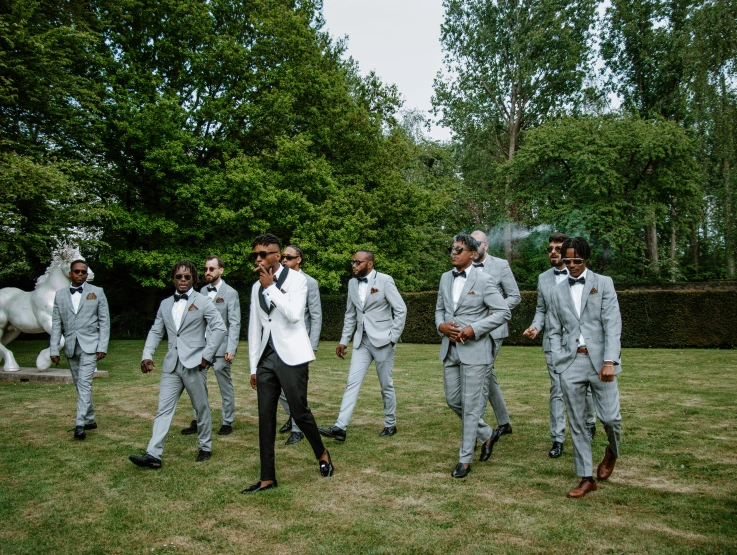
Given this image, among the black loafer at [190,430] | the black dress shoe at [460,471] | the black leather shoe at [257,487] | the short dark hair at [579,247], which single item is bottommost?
the black loafer at [190,430]

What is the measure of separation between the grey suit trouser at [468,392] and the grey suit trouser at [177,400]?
8.19ft

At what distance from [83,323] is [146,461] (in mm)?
2598

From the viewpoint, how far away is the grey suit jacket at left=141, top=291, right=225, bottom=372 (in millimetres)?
5746

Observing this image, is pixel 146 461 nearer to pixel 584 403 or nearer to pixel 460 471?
pixel 460 471

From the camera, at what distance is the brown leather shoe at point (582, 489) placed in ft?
14.4

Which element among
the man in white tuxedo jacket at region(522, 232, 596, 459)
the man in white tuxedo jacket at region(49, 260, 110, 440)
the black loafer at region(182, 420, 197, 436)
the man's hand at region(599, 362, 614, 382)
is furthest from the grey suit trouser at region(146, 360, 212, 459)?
the man's hand at region(599, 362, 614, 382)

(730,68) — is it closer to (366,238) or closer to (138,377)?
(366,238)

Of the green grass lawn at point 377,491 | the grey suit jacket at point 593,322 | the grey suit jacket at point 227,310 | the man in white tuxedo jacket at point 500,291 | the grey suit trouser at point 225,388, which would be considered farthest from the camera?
the grey suit jacket at point 227,310

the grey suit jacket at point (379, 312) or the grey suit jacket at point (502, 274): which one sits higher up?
the grey suit jacket at point (502, 274)

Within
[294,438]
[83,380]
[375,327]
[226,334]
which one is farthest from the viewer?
[226,334]

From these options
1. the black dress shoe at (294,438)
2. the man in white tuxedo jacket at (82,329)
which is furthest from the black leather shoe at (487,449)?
the man in white tuxedo jacket at (82,329)

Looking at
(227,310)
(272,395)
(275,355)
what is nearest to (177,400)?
(272,395)

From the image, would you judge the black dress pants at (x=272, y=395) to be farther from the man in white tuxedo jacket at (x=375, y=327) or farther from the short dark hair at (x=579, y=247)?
the short dark hair at (x=579, y=247)

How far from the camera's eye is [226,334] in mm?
7246
